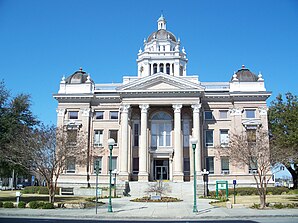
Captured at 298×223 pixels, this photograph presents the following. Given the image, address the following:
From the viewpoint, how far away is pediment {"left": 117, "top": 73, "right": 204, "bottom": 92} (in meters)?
48.6

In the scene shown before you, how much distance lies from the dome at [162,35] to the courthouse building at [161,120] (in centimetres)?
1593

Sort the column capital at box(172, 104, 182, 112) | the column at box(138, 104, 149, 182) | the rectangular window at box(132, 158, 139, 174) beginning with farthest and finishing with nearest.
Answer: the rectangular window at box(132, 158, 139, 174), the column capital at box(172, 104, 182, 112), the column at box(138, 104, 149, 182)

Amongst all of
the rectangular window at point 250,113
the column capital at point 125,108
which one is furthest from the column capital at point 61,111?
the rectangular window at point 250,113

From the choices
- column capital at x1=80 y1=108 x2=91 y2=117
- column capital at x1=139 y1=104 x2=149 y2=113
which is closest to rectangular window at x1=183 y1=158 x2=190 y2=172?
column capital at x1=139 y1=104 x2=149 y2=113

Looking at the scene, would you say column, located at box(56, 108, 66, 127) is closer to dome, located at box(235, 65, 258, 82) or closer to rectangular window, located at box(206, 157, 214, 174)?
rectangular window, located at box(206, 157, 214, 174)

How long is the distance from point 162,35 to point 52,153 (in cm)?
4129

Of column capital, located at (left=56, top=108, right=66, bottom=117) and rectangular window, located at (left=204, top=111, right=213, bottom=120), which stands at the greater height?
column capital, located at (left=56, top=108, right=66, bottom=117)

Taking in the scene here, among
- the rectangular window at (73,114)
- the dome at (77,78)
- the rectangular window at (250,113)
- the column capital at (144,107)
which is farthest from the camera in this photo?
the dome at (77,78)

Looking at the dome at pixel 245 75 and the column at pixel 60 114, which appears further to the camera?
the dome at pixel 245 75

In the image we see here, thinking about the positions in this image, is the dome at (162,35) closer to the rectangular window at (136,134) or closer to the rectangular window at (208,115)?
the rectangular window at (208,115)

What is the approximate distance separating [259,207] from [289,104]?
98.8ft

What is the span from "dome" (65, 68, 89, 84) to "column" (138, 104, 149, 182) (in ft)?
43.1

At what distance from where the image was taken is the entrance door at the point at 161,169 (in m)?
50.4

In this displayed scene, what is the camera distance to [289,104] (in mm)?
51281
